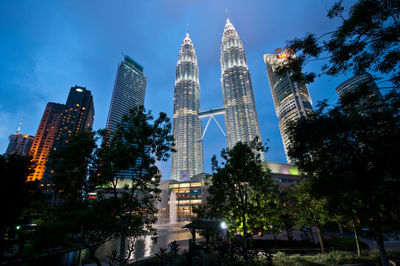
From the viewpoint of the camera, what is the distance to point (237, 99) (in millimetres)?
147625

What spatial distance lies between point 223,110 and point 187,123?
37.0m

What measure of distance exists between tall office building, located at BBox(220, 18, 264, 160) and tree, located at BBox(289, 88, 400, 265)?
397 feet

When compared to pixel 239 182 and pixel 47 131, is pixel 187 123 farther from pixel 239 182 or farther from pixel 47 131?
pixel 239 182

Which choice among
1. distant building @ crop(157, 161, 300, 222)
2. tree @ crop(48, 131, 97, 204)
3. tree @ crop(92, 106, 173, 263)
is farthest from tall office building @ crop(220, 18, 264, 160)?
tree @ crop(48, 131, 97, 204)

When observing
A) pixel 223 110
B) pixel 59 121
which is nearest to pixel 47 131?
pixel 59 121

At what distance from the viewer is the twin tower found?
140500 millimetres

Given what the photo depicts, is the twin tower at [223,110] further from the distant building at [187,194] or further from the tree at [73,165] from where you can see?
the tree at [73,165]

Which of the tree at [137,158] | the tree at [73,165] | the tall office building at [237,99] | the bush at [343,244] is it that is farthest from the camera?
the tall office building at [237,99]

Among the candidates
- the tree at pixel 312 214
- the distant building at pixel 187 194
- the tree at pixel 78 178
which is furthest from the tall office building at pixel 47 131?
the tree at pixel 312 214

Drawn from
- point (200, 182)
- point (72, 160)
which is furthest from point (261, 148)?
point (200, 182)

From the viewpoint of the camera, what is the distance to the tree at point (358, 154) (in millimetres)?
5992

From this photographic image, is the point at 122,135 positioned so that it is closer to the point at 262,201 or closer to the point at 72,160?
the point at 72,160

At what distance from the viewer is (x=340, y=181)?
6312 mm

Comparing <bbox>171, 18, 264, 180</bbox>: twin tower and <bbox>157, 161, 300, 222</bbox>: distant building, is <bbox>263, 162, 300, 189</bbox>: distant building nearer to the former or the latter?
<bbox>157, 161, 300, 222</bbox>: distant building
